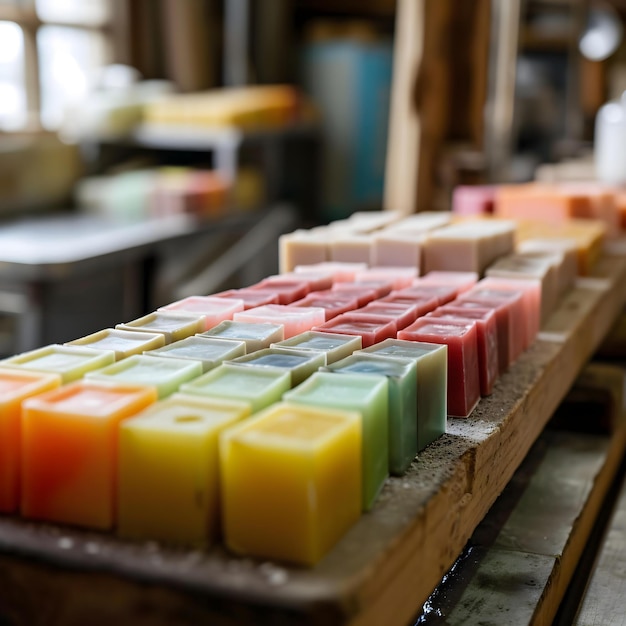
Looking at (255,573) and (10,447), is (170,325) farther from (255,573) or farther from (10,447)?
(255,573)

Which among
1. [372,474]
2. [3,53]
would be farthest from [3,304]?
[372,474]

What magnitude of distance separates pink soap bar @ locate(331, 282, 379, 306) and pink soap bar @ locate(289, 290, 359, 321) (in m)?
0.02

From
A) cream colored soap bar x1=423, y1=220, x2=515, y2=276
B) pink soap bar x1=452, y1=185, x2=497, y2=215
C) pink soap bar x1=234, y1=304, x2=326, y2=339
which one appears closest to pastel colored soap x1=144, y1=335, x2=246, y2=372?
pink soap bar x1=234, y1=304, x2=326, y2=339

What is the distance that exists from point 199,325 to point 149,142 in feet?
14.1

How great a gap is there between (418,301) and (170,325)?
1.32 feet

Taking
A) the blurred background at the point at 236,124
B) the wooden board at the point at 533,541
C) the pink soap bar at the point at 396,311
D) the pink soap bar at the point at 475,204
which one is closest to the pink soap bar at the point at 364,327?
the pink soap bar at the point at 396,311

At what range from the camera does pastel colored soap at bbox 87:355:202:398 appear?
3.14 feet

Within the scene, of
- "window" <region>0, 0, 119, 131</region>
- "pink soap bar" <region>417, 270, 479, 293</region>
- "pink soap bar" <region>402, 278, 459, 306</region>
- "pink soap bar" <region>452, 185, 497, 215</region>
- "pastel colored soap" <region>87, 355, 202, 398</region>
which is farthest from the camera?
"window" <region>0, 0, 119, 131</region>

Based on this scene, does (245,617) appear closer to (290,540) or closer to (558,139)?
(290,540)

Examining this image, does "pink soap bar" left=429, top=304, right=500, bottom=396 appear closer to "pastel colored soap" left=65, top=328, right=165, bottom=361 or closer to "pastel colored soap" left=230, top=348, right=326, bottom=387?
"pastel colored soap" left=230, top=348, right=326, bottom=387

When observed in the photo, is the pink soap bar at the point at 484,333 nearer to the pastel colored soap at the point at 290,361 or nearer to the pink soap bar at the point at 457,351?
the pink soap bar at the point at 457,351

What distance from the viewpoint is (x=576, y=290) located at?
2.07m

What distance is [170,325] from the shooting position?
1220 mm

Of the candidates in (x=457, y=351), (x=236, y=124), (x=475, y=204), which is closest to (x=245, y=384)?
(x=457, y=351)
